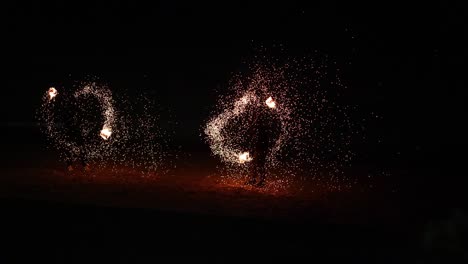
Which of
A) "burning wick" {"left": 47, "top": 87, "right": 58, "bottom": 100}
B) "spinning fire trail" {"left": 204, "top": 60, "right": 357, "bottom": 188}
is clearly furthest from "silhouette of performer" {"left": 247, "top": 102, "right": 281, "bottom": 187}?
"burning wick" {"left": 47, "top": 87, "right": 58, "bottom": 100}

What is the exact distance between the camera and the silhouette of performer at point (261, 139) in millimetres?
11289

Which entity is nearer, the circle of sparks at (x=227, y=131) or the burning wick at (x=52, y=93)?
the circle of sparks at (x=227, y=131)

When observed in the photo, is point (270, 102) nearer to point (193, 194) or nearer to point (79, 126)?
point (193, 194)

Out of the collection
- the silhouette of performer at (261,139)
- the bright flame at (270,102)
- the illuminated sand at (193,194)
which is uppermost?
the bright flame at (270,102)

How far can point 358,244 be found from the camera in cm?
590

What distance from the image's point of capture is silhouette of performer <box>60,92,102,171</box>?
12641mm

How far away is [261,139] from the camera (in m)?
11.3

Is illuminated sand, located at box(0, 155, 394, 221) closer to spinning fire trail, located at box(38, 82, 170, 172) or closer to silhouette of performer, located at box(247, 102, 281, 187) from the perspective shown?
silhouette of performer, located at box(247, 102, 281, 187)

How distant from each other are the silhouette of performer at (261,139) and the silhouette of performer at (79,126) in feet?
14.2

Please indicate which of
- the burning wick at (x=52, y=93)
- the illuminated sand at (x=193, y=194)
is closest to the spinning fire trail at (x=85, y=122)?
the burning wick at (x=52, y=93)

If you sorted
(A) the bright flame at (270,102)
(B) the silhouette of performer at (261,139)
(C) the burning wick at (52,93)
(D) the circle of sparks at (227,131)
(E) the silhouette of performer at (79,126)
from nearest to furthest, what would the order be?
1. (A) the bright flame at (270,102)
2. (B) the silhouette of performer at (261,139)
3. (D) the circle of sparks at (227,131)
4. (E) the silhouette of performer at (79,126)
5. (C) the burning wick at (52,93)

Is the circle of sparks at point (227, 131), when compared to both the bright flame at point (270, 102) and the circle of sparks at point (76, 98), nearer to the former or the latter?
the bright flame at point (270, 102)

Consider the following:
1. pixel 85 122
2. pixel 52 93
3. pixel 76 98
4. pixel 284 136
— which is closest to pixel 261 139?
pixel 85 122

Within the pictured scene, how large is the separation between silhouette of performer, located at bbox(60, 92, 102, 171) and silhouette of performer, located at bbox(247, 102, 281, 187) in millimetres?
4319
